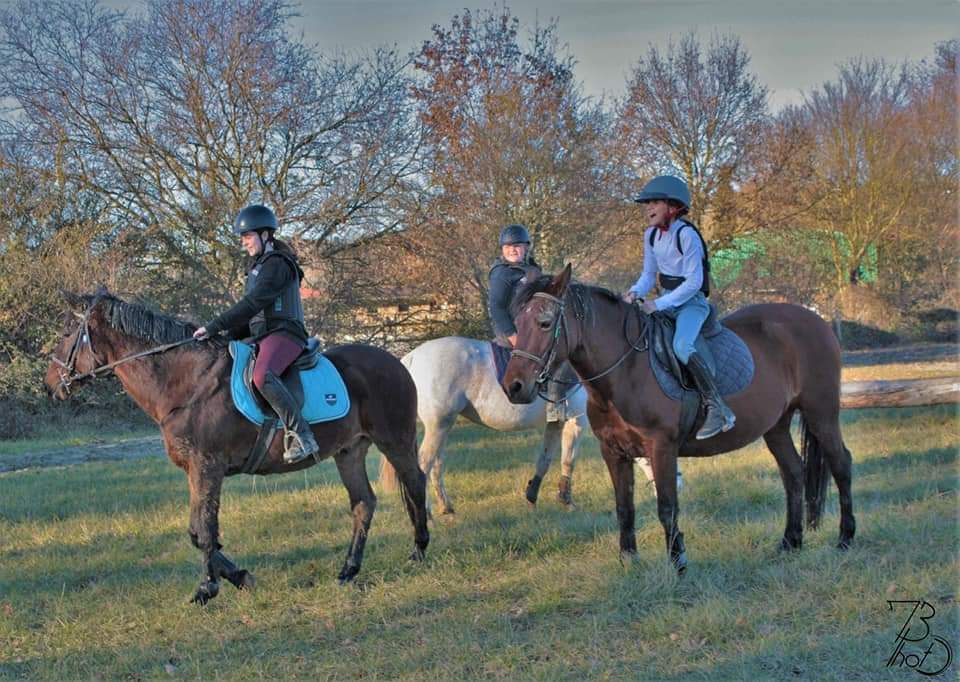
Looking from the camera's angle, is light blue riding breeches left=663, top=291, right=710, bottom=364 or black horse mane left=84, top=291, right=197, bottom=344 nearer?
light blue riding breeches left=663, top=291, right=710, bottom=364

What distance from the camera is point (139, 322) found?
608 centimetres

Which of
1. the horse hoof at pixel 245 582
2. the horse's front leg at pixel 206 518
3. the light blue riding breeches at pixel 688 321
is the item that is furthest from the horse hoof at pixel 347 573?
the light blue riding breeches at pixel 688 321

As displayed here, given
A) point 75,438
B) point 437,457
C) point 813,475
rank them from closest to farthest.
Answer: point 813,475 → point 437,457 → point 75,438

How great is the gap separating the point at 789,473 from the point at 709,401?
4.72 ft

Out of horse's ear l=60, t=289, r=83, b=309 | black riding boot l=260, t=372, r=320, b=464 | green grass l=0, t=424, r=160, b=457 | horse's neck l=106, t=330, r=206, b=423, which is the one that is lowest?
green grass l=0, t=424, r=160, b=457

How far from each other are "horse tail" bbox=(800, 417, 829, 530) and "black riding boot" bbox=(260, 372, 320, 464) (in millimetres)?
3879

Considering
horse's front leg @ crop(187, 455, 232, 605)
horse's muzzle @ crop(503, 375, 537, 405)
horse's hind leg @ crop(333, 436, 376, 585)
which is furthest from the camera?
horse's hind leg @ crop(333, 436, 376, 585)

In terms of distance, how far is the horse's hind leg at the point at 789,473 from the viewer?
251 inches

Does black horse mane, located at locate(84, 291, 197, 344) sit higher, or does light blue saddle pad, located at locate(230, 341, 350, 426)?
black horse mane, located at locate(84, 291, 197, 344)

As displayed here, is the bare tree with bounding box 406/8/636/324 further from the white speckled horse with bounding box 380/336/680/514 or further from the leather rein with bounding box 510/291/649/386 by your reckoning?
the leather rein with bounding box 510/291/649/386

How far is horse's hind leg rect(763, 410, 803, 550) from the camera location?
6.38m

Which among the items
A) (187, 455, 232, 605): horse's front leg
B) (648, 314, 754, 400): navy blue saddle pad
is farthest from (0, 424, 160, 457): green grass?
(648, 314, 754, 400): navy blue saddle pad

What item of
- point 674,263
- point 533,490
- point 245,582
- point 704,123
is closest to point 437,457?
point 533,490

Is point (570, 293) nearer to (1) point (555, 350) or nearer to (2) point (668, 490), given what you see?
(1) point (555, 350)
